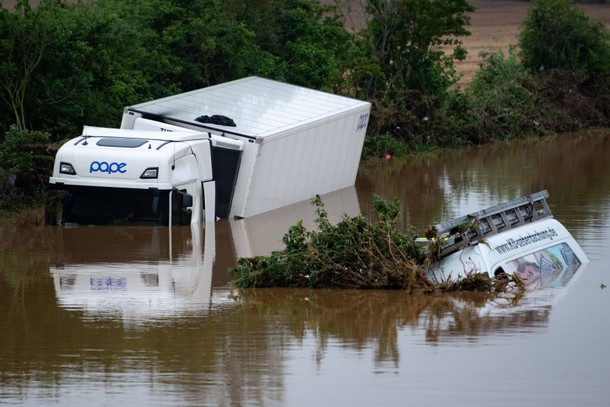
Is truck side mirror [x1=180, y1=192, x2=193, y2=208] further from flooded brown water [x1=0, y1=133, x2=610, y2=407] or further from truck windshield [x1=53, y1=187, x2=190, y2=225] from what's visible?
flooded brown water [x1=0, y1=133, x2=610, y2=407]

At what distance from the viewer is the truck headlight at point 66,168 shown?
2147cm

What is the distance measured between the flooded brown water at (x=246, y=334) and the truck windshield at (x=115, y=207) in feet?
0.95

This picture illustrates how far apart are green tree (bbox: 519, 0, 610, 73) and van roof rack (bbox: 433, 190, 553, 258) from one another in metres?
27.6

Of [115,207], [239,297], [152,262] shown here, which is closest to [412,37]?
[115,207]

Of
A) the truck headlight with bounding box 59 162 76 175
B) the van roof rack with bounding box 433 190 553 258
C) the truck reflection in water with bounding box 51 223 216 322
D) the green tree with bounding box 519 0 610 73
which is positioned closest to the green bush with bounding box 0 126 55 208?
the truck headlight with bounding box 59 162 76 175

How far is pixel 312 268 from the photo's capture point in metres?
16.8

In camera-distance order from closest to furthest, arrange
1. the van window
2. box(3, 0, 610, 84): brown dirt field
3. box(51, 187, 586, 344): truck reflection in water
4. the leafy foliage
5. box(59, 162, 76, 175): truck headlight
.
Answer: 1. box(51, 187, 586, 344): truck reflection in water
2. the leafy foliage
3. the van window
4. box(59, 162, 76, 175): truck headlight
5. box(3, 0, 610, 84): brown dirt field

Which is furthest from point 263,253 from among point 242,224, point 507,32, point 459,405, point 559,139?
point 507,32

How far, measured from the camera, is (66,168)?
21500mm

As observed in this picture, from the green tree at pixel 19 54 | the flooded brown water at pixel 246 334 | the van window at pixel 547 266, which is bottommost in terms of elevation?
the flooded brown water at pixel 246 334

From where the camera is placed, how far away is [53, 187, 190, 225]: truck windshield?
70.6 feet

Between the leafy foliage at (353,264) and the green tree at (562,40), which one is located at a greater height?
the green tree at (562,40)

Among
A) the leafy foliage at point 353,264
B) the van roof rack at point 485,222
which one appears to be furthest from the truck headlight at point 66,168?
the van roof rack at point 485,222

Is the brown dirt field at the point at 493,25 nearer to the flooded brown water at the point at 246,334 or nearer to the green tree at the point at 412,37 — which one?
the green tree at the point at 412,37
